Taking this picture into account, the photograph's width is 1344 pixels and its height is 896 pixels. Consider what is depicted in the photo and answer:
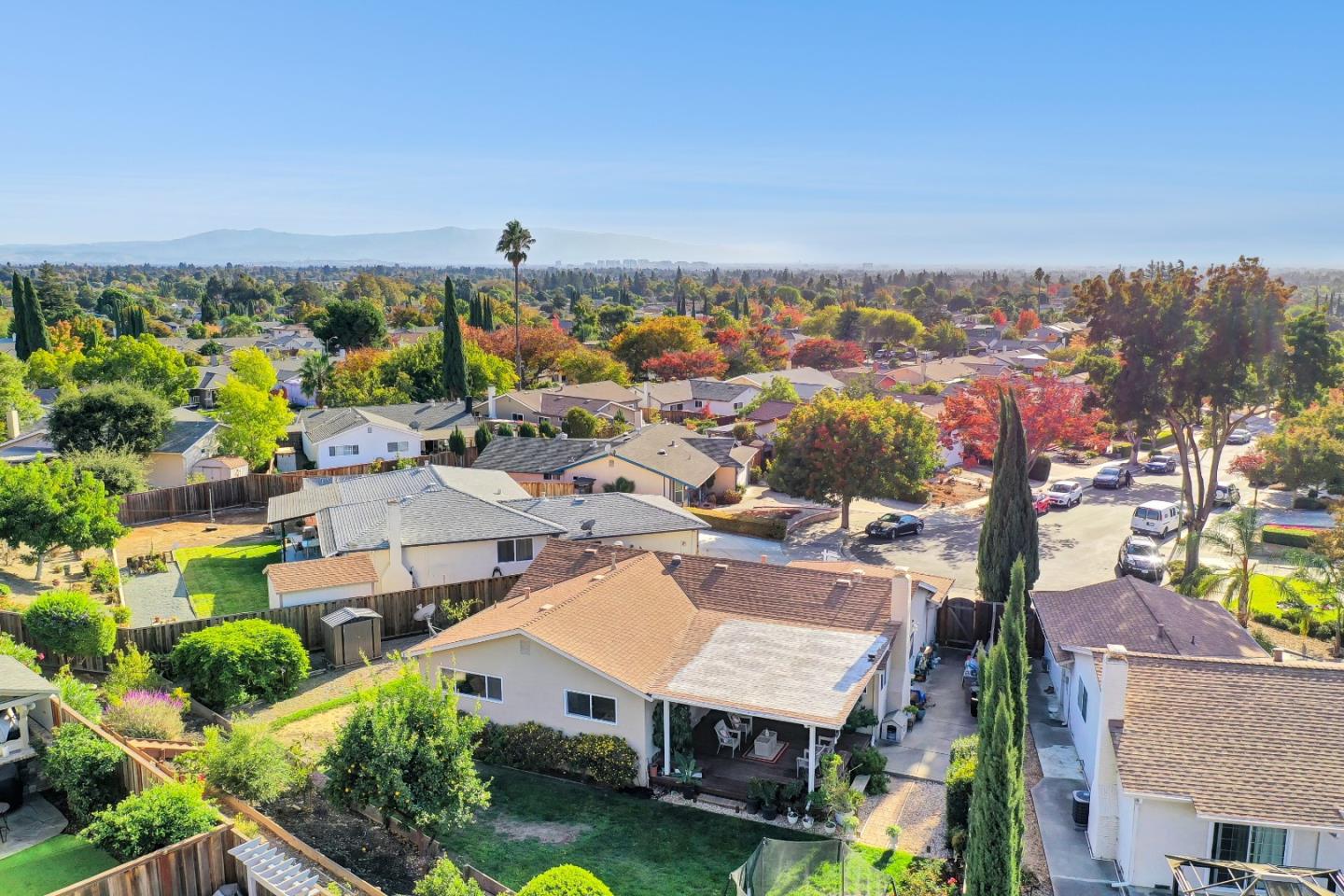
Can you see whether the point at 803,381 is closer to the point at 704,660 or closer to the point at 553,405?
the point at 553,405

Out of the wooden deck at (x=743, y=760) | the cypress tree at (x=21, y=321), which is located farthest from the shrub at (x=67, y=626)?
the cypress tree at (x=21, y=321)

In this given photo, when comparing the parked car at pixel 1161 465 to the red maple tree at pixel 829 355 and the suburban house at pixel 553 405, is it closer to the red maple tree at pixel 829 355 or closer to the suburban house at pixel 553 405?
the suburban house at pixel 553 405

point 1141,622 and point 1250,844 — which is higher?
point 1141,622

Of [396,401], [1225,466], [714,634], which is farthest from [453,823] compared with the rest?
[1225,466]

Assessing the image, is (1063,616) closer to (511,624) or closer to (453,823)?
(511,624)


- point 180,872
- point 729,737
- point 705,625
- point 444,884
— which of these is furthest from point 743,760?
point 180,872

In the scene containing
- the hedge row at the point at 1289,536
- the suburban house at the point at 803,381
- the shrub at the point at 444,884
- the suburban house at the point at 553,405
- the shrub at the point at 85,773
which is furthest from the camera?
the suburban house at the point at 803,381
